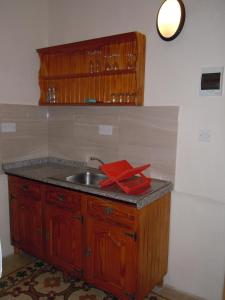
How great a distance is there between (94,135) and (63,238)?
3.27 feet

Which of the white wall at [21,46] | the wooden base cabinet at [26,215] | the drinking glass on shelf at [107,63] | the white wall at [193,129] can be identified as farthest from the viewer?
the white wall at [21,46]

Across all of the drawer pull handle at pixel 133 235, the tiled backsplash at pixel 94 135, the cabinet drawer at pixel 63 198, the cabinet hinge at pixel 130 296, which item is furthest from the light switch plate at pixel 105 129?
the cabinet hinge at pixel 130 296

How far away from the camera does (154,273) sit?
2.05 m

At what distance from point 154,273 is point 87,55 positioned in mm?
1910

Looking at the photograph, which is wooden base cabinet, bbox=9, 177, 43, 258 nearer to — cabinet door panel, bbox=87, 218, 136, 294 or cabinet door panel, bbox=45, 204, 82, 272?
cabinet door panel, bbox=45, 204, 82, 272

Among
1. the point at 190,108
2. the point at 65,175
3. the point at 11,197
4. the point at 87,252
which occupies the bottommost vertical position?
the point at 87,252

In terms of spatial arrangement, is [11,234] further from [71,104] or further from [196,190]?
[196,190]

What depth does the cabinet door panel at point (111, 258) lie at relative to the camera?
1.85m

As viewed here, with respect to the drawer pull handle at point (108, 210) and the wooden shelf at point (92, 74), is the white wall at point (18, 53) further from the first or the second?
the drawer pull handle at point (108, 210)

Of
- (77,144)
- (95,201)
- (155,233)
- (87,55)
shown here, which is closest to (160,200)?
(155,233)

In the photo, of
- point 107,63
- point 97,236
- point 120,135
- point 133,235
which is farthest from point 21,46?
point 133,235

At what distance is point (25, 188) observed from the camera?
96.0 inches

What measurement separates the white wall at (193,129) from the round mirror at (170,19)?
56mm

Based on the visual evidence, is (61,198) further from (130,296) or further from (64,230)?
(130,296)
